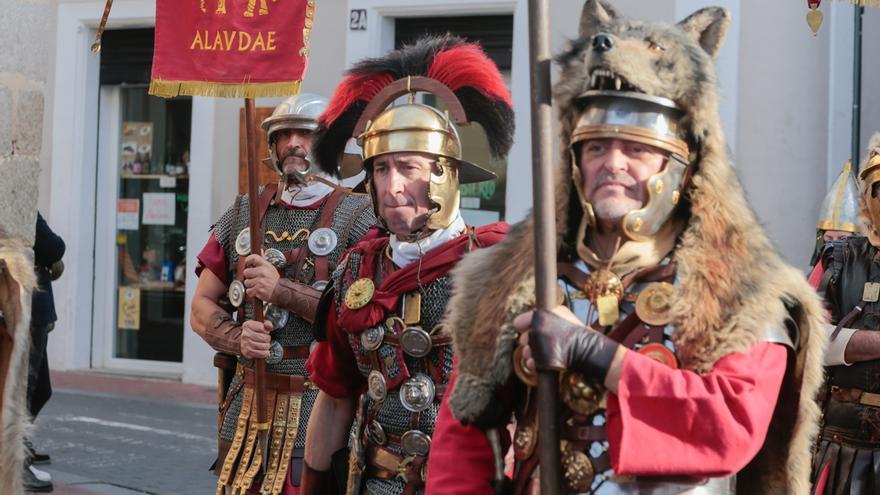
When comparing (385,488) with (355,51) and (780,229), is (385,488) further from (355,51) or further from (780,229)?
(355,51)

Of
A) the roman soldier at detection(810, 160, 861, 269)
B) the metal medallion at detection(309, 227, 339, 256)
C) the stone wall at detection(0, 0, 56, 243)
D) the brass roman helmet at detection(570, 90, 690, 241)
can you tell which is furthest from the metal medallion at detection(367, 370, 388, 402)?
the roman soldier at detection(810, 160, 861, 269)

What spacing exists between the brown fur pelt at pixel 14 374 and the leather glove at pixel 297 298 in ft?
4.90

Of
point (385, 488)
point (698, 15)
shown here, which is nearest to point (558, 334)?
point (698, 15)

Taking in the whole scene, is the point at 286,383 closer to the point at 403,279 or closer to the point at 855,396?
the point at 403,279

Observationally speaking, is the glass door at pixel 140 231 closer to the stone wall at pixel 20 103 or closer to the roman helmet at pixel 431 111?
the stone wall at pixel 20 103

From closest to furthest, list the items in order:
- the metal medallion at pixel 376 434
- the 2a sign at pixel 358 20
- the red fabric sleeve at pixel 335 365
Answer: the metal medallion at pixel 376 434 → the red fabric sleeve at pixel 335 365 → the 2a sign at pixel 358 20

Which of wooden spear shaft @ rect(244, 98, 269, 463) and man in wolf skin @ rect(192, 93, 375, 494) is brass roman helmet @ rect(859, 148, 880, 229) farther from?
wooden spear shaft @ rect(244, 98, 269, 463)

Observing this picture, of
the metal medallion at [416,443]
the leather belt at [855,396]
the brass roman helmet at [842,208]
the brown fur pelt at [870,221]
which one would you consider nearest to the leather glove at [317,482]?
the metal medallion at [416,443]

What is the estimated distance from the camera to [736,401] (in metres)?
2.83

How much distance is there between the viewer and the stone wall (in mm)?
5863

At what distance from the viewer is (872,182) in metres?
5.33

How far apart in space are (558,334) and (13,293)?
6.61ft

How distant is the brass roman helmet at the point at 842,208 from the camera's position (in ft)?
27.1

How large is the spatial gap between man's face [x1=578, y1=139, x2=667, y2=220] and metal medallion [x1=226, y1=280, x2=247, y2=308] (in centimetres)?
303
